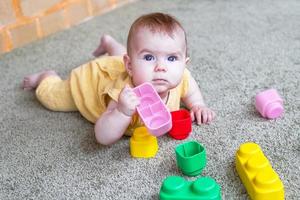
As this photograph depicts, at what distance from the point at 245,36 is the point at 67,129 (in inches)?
28.3

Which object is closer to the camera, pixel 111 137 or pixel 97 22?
pixel 111 137

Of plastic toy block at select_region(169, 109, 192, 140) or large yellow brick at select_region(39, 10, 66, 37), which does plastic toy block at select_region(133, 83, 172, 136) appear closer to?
plastic toy block at select_region(169, 109, 192, 140)

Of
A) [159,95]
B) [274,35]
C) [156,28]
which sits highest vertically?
[156,28]

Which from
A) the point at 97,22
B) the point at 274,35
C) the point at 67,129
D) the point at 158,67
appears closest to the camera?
the point at 158,67

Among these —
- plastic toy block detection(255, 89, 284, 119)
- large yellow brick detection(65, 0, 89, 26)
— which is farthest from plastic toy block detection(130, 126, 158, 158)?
large yellow brick detection(65, 0, 89, 26)

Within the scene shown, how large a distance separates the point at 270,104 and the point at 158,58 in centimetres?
29

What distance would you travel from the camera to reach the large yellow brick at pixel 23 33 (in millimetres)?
1537

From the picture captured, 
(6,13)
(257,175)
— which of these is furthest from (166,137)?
(6,13)

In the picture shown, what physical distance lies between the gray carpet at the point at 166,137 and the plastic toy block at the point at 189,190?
64 mm

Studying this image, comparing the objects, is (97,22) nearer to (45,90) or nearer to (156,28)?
(45,90)

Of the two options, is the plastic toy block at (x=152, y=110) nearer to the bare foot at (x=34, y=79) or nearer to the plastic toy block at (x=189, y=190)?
the plastic toy block at (x=189, y=190)

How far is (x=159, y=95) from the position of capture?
989 millimetres

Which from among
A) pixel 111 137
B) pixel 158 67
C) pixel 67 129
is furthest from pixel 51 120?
pixel 158 67

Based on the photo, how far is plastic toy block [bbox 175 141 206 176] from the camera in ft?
2.83
